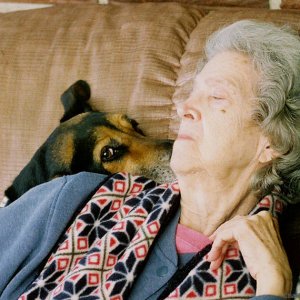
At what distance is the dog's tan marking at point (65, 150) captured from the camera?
1.73 meters

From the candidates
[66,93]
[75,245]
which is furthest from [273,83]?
[66,93]

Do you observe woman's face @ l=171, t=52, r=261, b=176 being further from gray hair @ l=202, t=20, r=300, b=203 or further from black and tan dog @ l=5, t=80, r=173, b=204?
black and tan dog @ l=5, t=80, r=173, b=204

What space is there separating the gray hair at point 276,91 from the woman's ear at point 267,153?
0.04 feet

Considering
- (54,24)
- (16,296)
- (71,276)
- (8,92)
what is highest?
(54,24)

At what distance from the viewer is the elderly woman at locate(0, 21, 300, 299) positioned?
4.26 ft

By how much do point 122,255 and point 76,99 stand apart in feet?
2.04

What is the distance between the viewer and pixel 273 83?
1341mm

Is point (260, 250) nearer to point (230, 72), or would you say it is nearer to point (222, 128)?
point (222, 128)

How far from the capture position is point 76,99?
1823mm

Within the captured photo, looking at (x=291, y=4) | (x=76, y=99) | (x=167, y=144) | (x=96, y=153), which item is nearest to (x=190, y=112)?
(x=167, y=144)

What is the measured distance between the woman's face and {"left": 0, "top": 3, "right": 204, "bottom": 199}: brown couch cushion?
0.42 meters

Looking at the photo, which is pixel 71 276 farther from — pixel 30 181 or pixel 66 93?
pixel 66 93

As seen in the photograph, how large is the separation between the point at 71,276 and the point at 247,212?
48cm

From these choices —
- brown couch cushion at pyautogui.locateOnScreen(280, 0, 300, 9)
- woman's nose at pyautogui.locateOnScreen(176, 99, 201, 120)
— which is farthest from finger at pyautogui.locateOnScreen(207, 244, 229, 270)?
brown couch cushion at pyautogui.locateOnScreen(280, 0, 300, 9)
